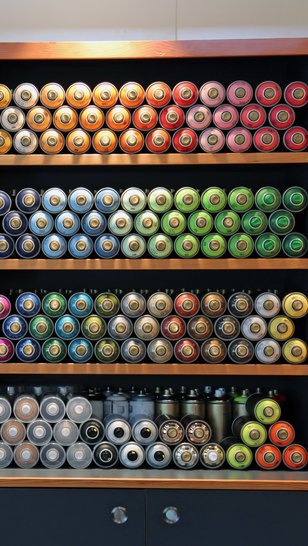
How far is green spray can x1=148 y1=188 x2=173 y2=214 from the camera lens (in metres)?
2.71

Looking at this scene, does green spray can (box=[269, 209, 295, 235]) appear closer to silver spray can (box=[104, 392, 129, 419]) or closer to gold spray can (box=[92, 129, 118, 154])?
gold spray can (box=[92, 129, 118, 154])

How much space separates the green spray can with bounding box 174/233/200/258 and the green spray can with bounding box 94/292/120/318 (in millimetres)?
331

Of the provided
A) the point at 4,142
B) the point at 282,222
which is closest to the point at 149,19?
the point at 4,142

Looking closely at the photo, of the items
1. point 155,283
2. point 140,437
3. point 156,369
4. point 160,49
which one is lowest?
point 140,437

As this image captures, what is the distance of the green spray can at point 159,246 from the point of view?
2.70 meters

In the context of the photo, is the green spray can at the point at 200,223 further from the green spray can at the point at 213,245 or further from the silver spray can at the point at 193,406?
the silver spray can at the point at 193,406

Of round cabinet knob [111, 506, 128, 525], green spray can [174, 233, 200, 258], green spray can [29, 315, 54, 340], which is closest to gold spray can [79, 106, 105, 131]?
green spray can [174, 233, 200, 258]

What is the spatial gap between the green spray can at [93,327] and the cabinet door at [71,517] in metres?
0.60

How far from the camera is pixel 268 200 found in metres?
2.70

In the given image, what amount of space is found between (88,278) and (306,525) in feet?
4.51

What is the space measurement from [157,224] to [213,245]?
240mm

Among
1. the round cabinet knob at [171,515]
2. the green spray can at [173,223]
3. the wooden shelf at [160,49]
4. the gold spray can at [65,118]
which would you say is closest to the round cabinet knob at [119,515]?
the round cabinet knob at [171,515]

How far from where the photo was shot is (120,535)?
2520 mm

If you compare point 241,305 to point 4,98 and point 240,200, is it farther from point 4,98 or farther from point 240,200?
point 4,98
